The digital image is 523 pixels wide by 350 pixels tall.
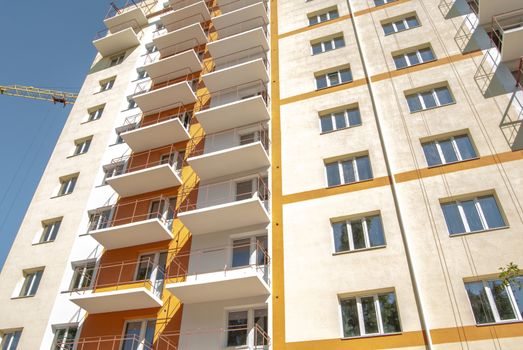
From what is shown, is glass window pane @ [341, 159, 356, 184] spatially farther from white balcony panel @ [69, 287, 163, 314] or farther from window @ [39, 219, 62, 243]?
window @ [39, 219, 62, 243]

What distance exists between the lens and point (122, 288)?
17812 millimetres

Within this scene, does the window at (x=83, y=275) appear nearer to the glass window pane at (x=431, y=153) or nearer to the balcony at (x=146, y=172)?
the balcony at (x=146, y=172)

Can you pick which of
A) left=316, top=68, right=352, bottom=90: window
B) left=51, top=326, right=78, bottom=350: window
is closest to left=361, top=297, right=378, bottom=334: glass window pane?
left=316, top=68, right=352, bottom=90: window

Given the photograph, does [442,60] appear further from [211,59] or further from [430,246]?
[211,59]

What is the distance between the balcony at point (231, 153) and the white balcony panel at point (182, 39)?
30.8ft

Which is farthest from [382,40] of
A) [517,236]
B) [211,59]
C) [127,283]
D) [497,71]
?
[127,283]

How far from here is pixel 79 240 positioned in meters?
20.2

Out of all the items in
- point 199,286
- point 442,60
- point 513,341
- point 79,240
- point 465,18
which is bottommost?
point 513,341

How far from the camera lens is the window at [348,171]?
1694cm

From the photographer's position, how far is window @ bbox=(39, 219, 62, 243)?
21250 mm

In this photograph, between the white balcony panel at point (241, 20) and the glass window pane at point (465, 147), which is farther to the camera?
the white balcony panel at point (241, 20)

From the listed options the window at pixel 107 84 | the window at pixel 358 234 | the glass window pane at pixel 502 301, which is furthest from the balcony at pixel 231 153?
the window at pixel 107 84

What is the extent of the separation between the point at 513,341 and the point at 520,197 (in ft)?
15.8

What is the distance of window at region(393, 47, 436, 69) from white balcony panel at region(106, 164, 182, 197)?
12.0m
